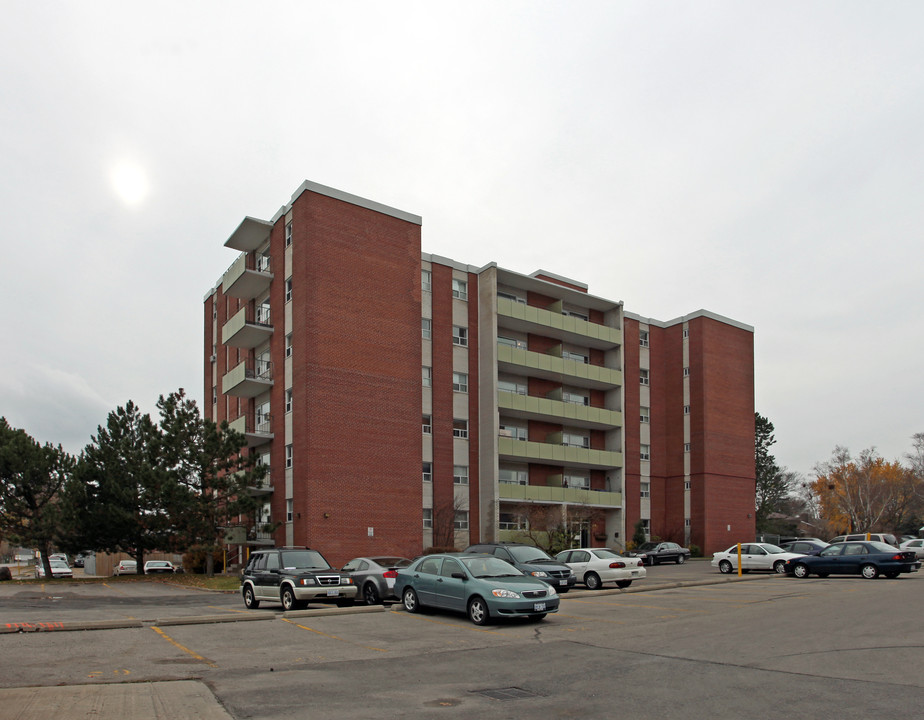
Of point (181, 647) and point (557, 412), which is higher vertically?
point (557, 412)

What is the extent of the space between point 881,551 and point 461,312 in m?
26.4

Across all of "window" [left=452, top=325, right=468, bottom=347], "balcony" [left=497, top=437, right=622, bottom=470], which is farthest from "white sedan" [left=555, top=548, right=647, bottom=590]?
"window" [left=452, top=325, right=468, bottom=347]

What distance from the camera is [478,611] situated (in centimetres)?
1631

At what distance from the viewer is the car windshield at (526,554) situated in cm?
2481

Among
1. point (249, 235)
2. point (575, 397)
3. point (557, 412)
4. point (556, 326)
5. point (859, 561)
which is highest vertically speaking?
point (249, 235)

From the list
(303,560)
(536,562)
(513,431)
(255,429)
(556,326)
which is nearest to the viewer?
(303,560)

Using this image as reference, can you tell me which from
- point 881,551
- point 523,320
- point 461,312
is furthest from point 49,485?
point 881,551

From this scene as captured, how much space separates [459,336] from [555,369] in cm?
746

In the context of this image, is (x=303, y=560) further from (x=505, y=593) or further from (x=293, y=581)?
(x=505, y=593)

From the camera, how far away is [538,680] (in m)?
10.6

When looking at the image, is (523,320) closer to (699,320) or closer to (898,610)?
(699,320)

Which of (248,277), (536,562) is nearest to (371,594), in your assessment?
(536,562)

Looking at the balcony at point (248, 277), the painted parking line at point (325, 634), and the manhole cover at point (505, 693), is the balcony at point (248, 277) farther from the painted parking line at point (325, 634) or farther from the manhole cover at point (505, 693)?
the manhole cover at point (505, 693)

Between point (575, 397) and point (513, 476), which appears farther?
point (575, 397)
